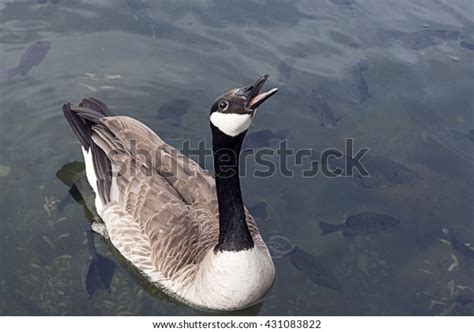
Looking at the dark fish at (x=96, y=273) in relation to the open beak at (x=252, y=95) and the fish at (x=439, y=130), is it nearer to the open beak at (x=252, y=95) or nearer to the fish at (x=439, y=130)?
the open beak at (x=252, y=95)

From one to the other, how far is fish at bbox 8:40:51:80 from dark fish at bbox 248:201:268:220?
381 cm

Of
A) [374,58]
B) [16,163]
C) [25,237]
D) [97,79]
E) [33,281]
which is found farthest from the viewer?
[374,58]

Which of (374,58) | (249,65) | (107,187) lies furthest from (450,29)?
(107,187)

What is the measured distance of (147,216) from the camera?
21.8ft

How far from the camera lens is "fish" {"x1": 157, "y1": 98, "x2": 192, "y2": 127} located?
8.64 metres

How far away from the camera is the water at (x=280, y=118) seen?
6.69m

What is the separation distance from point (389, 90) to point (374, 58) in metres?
0.73

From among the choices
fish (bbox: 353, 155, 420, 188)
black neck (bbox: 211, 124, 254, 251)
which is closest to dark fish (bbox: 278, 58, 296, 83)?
fish (bbox: 353, 155, 420, 188)

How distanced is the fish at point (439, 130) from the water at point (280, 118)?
0.03 metres

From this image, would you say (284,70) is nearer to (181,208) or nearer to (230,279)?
(181,208)

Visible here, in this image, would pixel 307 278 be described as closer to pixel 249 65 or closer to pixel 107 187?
pixel 107 187

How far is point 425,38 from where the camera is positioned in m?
10.4

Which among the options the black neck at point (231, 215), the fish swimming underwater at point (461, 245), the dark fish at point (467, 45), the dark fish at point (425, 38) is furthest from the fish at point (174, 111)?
the dark fish at point (467, 45)

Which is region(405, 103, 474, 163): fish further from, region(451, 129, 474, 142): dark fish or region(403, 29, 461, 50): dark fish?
region(403, 29, 461, 50): dark fish
